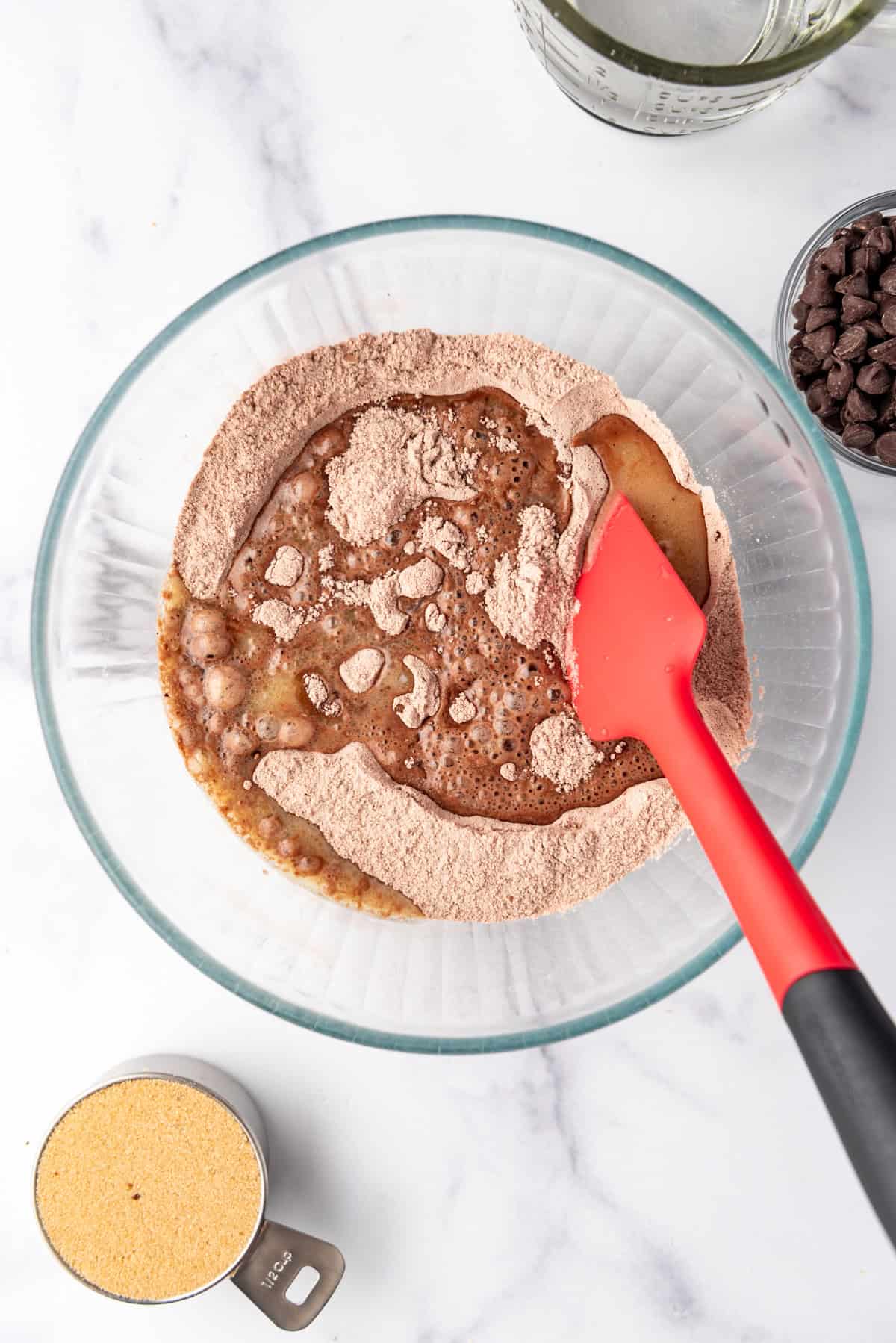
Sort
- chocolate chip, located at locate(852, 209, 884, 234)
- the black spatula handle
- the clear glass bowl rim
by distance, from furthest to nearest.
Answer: chocolate chip, located at locate(852, 209, 884, 234) < the clear glass bowl rim < the black spatula handle

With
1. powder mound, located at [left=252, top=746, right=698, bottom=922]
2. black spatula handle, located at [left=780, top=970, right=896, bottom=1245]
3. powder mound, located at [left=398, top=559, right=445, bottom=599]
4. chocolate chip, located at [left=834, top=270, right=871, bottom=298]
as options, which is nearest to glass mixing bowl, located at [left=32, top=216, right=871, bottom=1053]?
powder mound, located at [left=252, top=746, right=698, bottom=922]

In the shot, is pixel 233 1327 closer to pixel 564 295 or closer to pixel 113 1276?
pixel 113 1276

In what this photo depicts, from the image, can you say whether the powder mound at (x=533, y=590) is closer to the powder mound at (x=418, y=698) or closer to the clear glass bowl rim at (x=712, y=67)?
the powder mound at (x=418, y=698)

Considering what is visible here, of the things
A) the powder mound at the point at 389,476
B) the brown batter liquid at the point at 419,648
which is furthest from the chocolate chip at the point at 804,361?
the powder mound at the point at 389,476

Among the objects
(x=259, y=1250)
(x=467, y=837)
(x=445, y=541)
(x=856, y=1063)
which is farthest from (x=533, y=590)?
(x=259, y=1250)

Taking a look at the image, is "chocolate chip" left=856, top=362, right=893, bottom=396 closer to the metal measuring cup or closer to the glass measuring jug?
the glass measuring jug

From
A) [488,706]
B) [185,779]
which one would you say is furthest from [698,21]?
[185,779]
